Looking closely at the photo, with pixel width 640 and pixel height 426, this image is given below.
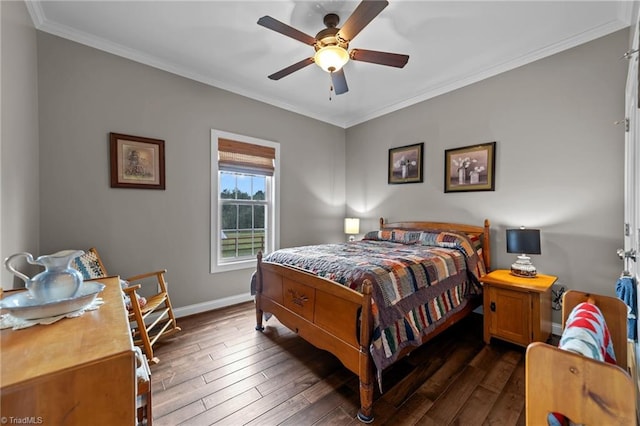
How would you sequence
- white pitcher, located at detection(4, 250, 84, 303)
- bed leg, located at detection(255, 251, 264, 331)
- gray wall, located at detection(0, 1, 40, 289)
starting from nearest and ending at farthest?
white pitcher, located at detection(4, 250, 84, 303), gray wall, located at detection(0, 1, 40, 289), bed leg, located at detection(255, 251, 264, 331)

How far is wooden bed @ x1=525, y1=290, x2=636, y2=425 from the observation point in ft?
2.15

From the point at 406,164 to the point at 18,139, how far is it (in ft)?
12.8

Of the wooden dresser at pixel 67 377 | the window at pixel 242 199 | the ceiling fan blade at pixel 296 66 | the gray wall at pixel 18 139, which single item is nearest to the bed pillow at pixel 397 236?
the window at pixel 242 199

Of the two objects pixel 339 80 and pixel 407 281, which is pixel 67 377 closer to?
pixel 407 281

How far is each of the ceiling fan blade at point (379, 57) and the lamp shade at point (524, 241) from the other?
186cm

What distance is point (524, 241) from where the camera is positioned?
2404 millimetres

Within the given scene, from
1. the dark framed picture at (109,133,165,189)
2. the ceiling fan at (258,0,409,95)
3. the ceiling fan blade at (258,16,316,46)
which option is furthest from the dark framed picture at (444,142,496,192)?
the dark framed picture at (109,133,165,189)

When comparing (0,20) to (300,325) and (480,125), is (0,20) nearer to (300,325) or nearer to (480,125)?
(300,325)

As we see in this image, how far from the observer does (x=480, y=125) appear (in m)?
3.10

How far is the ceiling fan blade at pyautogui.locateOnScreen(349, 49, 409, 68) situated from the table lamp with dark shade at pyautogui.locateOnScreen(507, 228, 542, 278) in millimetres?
1869

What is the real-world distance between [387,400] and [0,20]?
3.22m

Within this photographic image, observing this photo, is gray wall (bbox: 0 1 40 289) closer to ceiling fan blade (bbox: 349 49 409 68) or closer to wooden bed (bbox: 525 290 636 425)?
ceiling fan blade (bbox: 349 49 409 68)

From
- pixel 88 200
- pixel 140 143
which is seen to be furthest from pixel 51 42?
pixel 88 200

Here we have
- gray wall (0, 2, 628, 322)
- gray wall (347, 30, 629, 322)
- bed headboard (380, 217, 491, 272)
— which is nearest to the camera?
gray wall (0, 2, 628, 322)
